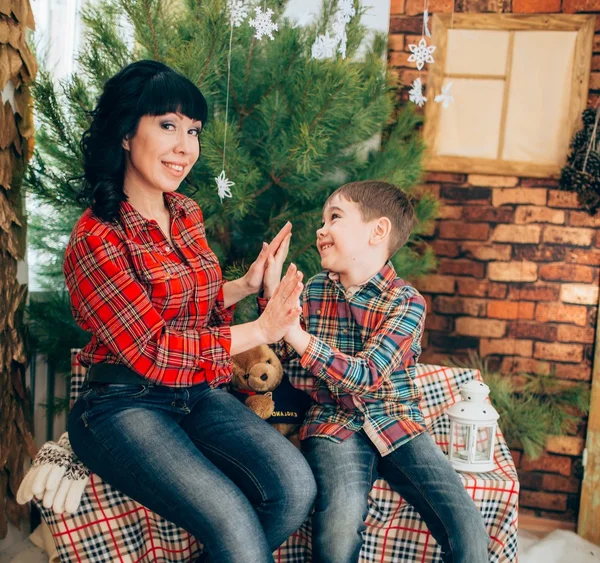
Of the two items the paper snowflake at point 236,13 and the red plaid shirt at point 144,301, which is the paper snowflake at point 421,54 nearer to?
the paper snowflake at point 236,13

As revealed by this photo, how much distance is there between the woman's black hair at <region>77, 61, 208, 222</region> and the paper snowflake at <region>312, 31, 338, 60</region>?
2.10 feet

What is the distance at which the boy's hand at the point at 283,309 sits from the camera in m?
1.71

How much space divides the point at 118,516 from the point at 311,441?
1.81 ft

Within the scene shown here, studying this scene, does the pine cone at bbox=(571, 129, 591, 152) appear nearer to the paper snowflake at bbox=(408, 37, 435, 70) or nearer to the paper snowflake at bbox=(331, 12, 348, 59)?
the paper snowflake at bbox=(408, 37, 435, 70)

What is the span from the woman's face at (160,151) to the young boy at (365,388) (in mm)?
398

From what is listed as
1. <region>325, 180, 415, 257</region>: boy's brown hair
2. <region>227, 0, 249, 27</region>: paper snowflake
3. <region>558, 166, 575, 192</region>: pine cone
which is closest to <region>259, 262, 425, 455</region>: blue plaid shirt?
<region>325, 180, 415, 257</region>: boy's brown hair

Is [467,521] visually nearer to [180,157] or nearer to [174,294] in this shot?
[174,294]

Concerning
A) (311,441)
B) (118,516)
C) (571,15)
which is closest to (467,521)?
(311,441)

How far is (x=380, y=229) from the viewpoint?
2.05 metres

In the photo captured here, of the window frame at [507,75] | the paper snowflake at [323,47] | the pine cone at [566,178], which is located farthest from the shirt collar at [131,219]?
the pine cone at [566,178]

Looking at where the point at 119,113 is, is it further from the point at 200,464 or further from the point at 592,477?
the point at 592,477

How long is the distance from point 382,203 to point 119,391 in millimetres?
916

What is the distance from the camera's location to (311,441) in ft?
6.40

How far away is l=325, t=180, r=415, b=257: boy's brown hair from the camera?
80.6 inches
